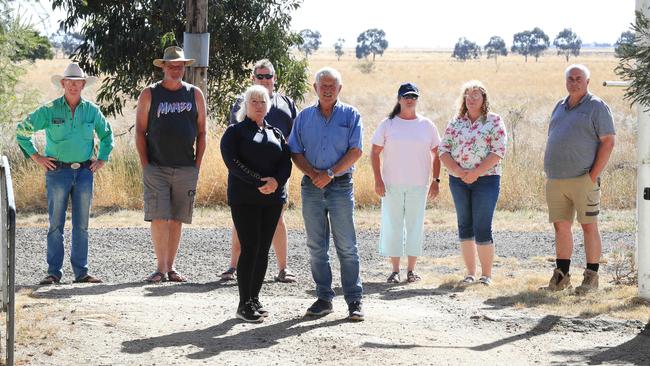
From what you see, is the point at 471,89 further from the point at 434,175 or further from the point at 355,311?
the point at 355,311

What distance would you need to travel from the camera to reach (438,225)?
15922 millimetres

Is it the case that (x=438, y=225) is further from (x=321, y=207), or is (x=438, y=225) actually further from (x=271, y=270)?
(x=321, y=207)

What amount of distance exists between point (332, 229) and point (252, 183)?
30.8 inches

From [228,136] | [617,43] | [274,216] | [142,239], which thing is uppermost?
[617,43]

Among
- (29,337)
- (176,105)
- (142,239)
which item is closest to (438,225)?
(142,239)

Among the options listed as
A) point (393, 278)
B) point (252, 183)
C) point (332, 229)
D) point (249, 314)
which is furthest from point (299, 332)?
point (393, 278)

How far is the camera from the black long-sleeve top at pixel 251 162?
8.81 m

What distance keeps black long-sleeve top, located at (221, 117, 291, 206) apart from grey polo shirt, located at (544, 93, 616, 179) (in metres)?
2.88

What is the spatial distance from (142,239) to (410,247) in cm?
396

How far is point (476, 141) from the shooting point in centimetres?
1097

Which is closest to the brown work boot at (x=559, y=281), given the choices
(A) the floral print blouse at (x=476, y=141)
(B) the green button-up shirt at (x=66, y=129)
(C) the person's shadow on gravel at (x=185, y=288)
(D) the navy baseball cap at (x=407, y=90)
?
(A) the floral print blouse at (x=476, y=141)

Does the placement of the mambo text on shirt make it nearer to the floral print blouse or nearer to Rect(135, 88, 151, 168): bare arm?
Rect(135, 88, 151, 168): bare arm

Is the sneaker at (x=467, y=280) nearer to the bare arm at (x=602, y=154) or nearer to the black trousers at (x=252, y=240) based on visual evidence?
the bare arm at (x=602, y=154)

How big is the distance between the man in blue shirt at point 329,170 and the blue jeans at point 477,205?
220 centimetres
